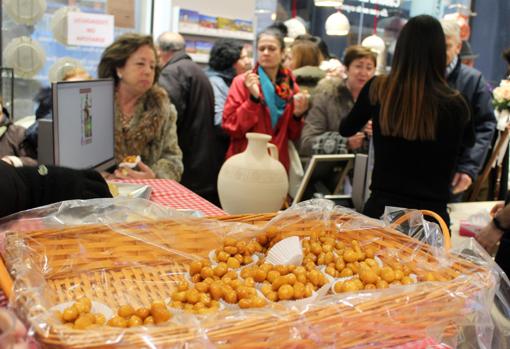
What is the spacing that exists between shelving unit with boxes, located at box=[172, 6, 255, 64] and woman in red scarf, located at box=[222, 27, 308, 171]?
1887 mm

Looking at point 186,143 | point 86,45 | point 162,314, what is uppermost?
point 86,45

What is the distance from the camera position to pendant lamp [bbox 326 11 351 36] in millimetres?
6801

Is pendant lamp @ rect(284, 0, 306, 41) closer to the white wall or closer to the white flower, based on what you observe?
the white wall

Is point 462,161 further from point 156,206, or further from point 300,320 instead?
point 300,320

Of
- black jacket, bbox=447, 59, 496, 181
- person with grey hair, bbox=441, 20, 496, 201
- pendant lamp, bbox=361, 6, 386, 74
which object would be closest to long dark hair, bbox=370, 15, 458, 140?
person with grey hair, bbox=441, 20, 496, 201

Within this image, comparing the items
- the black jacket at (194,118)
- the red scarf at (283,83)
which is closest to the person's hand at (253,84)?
the red scarf at (283,83)

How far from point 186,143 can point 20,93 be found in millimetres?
1404

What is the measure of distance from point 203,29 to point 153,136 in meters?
2.92

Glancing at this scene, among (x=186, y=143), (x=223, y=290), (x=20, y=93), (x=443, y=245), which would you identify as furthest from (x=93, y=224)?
(x=20, y=93)

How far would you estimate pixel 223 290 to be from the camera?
916 millimetres

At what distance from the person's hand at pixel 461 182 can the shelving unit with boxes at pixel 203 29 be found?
10.3 feet

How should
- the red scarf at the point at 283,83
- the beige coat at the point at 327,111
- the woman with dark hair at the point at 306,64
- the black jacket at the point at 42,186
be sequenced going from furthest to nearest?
the woman with dark hair at the point at 306,64, the red scarf at the point at 283,83, the beige coat at the point at 327,111, the black jacket at the point at 42,186

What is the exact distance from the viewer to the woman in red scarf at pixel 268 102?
3.66 meters

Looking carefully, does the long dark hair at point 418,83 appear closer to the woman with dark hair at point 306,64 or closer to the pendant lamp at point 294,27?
the woman with dark hair at point 306,64
